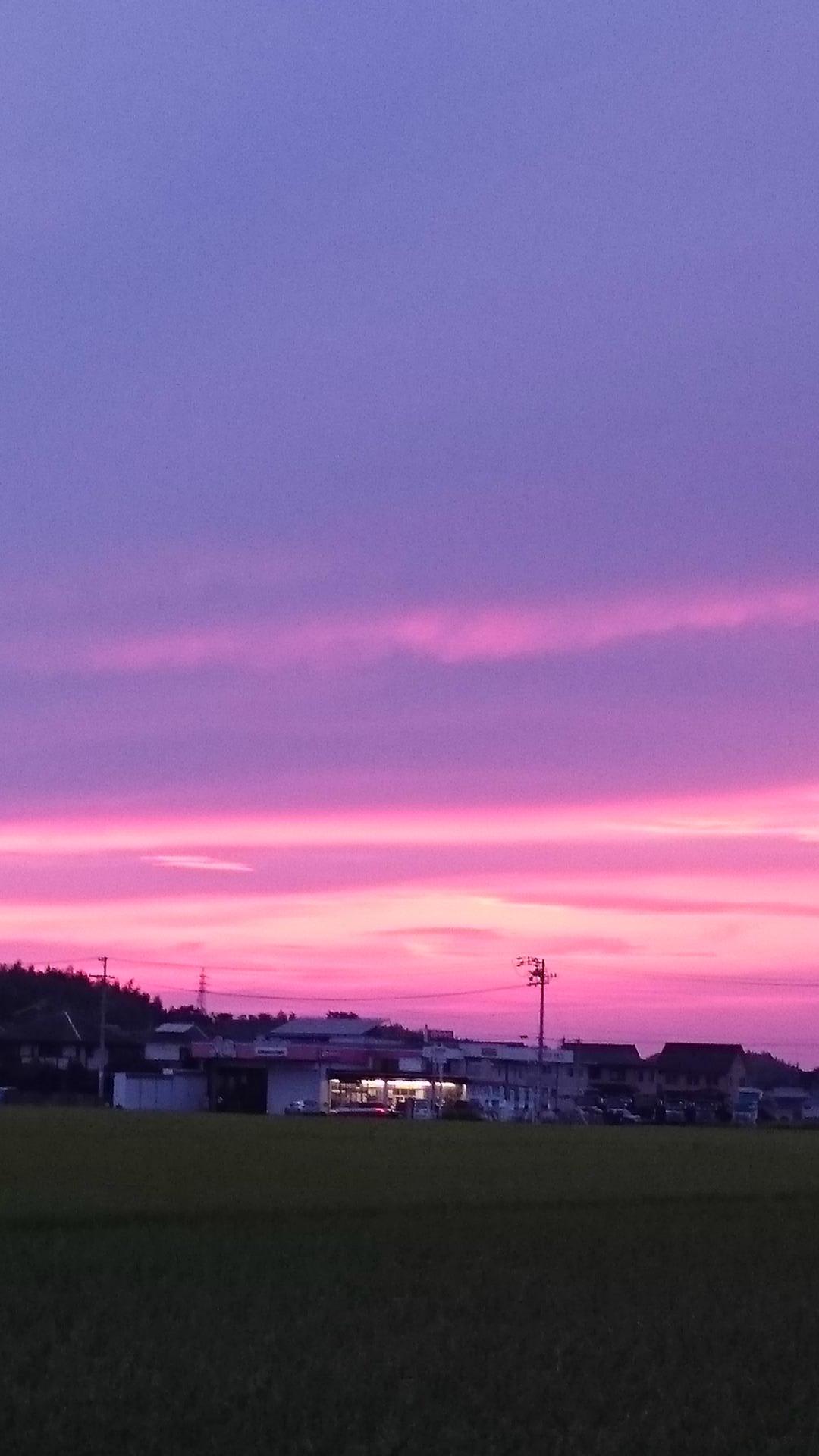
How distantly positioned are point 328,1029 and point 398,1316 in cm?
13565

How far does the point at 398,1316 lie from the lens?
55.1ft

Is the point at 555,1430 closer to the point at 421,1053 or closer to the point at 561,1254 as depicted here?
the point at 561,1254

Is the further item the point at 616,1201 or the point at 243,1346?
the point at 616,1201

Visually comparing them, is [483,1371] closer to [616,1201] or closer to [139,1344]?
[139,1344]

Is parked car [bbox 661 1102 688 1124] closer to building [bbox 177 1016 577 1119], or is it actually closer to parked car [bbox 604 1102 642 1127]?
parked car [bbox 604 1102 642 1127]

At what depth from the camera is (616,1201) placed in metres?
33.8

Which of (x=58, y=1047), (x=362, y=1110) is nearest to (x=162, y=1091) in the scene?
(x=362, y=1110)

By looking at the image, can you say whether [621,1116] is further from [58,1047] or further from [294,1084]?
[58,1047]

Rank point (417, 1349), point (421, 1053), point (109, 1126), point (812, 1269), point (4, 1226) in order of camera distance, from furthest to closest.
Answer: point (421, 1053) → point (109, 1126) → point (4, 1226) → point (812, 1269) → point (417, 1349)

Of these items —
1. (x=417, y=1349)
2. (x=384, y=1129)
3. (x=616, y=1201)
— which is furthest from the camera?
(x=384, y=1129)

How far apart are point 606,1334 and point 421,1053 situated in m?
120

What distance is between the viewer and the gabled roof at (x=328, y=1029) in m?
147

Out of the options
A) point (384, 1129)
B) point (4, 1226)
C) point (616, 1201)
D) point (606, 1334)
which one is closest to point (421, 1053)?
point (384, 1129)

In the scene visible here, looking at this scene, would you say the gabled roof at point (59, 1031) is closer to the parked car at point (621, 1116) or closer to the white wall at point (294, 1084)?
the white wall at point (294, 1084)
